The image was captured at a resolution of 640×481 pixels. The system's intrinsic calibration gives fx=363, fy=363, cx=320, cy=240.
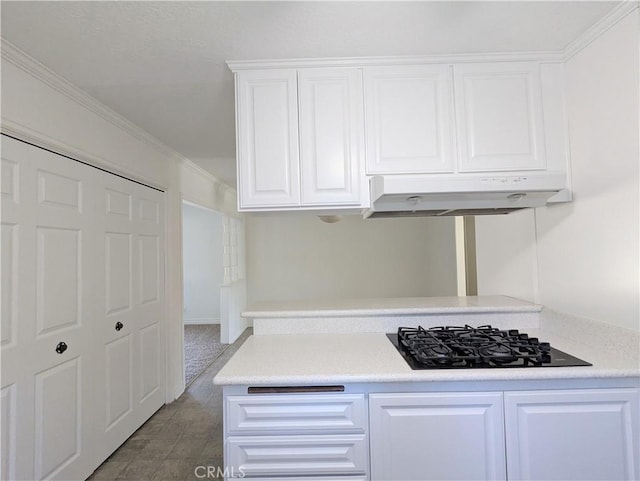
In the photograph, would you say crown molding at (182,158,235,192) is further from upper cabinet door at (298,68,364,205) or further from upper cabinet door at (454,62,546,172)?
upper cabinet door at (454,62,546,172)

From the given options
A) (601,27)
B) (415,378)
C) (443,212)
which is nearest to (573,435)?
(415,378)

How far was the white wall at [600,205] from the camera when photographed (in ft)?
5.01

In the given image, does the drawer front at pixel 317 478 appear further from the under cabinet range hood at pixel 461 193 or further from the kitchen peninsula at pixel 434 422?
the under cabinet range hood at pixel 461 193

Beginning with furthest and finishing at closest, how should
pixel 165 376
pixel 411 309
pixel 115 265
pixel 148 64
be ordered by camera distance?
1. pixel 165 376
2. pixel 115 265
3. pixel 411 309
4. pixel 148 64

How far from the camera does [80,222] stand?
7.18 ft

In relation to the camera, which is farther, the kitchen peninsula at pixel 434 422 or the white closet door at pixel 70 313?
the white closet door at pixel 70 313

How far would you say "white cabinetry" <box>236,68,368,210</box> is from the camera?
6.27ft

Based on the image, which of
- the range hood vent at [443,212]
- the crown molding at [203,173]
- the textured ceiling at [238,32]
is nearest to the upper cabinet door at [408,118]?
the textured ceiling at [238,32]

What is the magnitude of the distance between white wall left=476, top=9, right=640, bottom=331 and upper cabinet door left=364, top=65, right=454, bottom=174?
63 cm

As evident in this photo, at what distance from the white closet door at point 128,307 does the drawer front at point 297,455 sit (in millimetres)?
1429

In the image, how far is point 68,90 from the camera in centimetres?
208

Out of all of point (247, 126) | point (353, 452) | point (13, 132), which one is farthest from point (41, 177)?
point (353, 452)

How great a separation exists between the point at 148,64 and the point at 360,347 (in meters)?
1.81

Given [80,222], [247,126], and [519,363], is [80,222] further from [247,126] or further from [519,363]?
[519,363]
